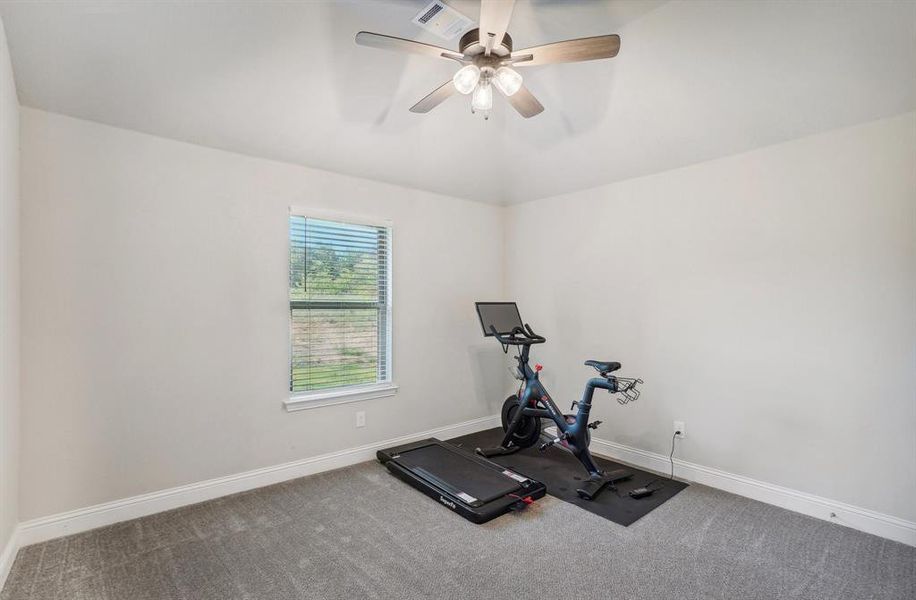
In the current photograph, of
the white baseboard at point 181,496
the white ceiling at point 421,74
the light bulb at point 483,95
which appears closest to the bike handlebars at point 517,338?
the white baseboard at point 181,496

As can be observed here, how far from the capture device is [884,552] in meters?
2.39

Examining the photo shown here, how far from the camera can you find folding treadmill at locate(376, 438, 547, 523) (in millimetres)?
2801

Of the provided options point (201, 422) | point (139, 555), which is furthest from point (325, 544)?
point (201, 422)

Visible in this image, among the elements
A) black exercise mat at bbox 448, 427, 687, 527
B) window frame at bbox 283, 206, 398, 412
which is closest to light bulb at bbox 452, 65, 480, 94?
window frame at bbox 283, 206, 398, 412

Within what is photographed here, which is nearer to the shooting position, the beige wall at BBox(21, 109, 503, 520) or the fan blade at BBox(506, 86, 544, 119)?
the fan blade at BBox(506, 86, 544, 119)

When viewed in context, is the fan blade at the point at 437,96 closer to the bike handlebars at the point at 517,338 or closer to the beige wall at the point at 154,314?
the beige wall at the point at 154,314

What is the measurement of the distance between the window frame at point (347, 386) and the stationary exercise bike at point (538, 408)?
0.89m

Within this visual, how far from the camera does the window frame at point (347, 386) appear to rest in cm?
336

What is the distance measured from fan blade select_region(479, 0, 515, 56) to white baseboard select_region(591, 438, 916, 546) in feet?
10.8

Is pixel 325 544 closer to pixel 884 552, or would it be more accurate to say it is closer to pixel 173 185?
pixel 173 185

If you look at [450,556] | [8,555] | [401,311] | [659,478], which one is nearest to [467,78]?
[401,311]

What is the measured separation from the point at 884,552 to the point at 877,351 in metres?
1.13

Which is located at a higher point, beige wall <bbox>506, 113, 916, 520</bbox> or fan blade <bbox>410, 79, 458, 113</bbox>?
fan blade <bbox>410, 79, 458, 113</bbox>

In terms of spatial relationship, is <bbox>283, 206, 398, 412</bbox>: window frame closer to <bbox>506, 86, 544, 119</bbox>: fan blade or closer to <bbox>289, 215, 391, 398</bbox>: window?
<bbox>289, 215, 391, 398</bbox>: window
